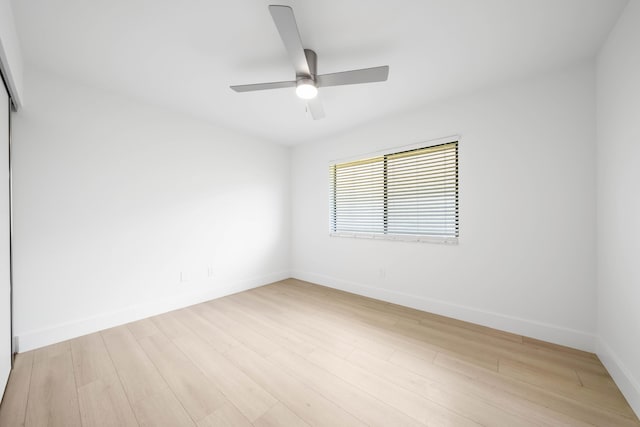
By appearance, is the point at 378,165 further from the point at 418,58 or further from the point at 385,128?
the point at 418,58

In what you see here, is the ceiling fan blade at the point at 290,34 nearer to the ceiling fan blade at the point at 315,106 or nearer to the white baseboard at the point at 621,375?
the ceiling fan blade at the point at 315,106

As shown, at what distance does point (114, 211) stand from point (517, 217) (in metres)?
4.02

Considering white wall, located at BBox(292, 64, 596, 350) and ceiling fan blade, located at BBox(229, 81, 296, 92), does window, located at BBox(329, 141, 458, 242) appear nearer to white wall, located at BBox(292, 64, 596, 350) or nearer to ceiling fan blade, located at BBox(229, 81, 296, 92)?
white wall, located at BBox(292, 64, 596, 350)

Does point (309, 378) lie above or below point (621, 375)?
below

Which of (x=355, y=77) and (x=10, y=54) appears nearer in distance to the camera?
(x=10, y=54)

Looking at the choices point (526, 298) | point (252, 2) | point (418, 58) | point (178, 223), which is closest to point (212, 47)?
point (252, 2)

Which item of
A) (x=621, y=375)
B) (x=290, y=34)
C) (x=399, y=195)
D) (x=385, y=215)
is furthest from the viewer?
(x=385, y=215)

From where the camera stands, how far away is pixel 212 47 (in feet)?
5.74

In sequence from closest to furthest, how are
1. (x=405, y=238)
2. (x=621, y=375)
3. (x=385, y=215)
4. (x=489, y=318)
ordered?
(x=621, y=375) < (x=489, y=318) < (x=405, y=238) < (x=385, y=215)

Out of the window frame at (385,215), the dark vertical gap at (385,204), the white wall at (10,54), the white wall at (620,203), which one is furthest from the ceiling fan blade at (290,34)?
the white wall at (620,203)

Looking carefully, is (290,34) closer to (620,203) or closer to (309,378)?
(309,378)

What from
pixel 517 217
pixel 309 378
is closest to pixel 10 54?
pixel 309 378

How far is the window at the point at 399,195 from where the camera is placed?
102 inches

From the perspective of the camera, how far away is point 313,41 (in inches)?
66.0
